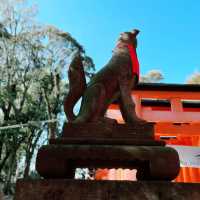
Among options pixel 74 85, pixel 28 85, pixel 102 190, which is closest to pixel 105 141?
pixel 102 190

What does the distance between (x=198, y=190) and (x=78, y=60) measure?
1.82m

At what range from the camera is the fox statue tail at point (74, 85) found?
3119 mm

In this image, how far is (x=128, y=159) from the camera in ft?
8.20

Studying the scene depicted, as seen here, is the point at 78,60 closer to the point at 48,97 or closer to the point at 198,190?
the point at 198,190

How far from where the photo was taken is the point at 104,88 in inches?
120

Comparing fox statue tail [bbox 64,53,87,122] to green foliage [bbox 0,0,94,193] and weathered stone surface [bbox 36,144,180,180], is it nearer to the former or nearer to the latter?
weathered stone surface [bbox 36,144,180,180]

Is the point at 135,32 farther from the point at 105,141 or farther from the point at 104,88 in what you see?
the point at 105,141

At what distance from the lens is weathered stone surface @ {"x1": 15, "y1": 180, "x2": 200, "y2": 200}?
2305mm

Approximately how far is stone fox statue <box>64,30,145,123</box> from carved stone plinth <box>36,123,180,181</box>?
0.98ft

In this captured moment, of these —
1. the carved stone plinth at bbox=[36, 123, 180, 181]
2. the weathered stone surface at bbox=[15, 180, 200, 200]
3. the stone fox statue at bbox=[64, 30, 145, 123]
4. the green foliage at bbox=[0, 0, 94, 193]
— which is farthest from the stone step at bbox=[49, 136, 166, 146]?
the green foliage at bbox=[0, 0, 94, 193]

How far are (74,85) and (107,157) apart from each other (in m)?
1.00

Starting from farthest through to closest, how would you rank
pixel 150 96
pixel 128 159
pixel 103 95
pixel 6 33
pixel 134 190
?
pixel 6 33
pixel 150 96
pixel 103 95
pixel 128 159
pixel 134 190

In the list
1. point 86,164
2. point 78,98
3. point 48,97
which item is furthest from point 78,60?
point 48,97

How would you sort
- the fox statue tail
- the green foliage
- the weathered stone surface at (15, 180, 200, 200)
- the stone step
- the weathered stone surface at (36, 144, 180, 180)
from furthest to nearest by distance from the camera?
the green foliage
the fox statue tail
the stone step
the weathered stone surface at (36, 144, 180, 180)
the weathered stone surface at (15, 180, 200, 200)
